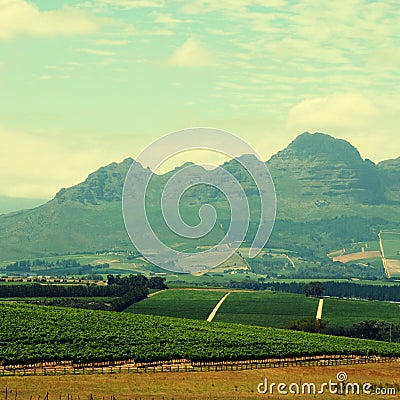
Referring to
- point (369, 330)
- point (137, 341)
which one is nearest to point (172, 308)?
point (369, 330)

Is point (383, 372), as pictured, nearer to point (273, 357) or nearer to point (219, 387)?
point (273, 357)

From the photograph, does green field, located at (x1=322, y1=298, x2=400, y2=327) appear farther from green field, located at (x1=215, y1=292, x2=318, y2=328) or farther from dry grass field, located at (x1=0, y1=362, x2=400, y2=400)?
dry grass field, located at (x1=0, y1=362, x2=400, y2=400)

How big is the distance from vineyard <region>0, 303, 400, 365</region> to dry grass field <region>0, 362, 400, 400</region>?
8181mm

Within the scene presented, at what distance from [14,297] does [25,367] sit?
103568 mm

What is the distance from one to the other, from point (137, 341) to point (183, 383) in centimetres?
2166

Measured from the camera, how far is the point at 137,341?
105 metres

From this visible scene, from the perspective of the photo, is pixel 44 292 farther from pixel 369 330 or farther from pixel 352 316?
pixel 369 330

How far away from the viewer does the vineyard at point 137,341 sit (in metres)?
96.6

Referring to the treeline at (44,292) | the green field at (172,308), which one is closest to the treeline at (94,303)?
the green field at (172,308)

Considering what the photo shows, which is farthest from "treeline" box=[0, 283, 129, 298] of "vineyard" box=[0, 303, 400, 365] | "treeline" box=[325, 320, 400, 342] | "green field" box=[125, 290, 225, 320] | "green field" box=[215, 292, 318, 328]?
"vineyard" box=[0, 303, 400, 365]

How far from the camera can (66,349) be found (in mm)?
97938

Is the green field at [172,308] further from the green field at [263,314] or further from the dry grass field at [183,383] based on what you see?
the dry grass field at [183,383]

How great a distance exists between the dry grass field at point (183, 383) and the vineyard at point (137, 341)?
8181 mm

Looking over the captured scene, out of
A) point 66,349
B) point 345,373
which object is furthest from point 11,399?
point 345,373
